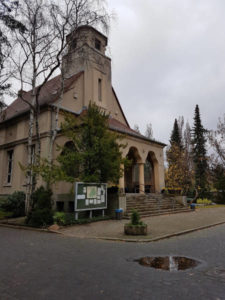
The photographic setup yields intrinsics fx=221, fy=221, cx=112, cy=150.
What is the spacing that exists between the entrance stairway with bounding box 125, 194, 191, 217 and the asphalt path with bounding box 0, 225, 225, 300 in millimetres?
7427

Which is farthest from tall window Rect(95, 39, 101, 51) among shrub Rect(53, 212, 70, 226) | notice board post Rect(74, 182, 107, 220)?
shrub Rect(53, 212, 70, 226)

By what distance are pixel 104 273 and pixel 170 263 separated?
5.44ft

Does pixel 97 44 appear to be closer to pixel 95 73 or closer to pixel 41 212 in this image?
pixel 95 73

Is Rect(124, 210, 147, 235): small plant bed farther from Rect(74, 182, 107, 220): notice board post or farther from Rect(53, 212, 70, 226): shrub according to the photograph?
Rect(74, 182, 107, 220): notice board post

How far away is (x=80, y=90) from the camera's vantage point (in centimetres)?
2120

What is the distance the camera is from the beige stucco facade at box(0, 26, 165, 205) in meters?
17.1

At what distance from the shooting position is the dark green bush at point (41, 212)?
10867 millimetres

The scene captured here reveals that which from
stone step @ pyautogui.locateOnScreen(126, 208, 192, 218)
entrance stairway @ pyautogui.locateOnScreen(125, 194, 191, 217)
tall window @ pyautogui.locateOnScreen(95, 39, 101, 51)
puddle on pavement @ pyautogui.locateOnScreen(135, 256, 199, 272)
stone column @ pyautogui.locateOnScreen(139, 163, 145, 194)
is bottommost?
puddle on pavement @ pyautogui.locateOnScreen(135, 256, 199, 272)

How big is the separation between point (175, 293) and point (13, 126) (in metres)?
20.2

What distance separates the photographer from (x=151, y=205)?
635 inches

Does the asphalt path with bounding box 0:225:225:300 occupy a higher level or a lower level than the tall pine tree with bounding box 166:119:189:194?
lower

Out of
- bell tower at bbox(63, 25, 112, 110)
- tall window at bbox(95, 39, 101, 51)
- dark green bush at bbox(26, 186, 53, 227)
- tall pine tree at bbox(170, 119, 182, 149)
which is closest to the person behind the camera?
dark green bush at bbox(26, 186, 53, 227)

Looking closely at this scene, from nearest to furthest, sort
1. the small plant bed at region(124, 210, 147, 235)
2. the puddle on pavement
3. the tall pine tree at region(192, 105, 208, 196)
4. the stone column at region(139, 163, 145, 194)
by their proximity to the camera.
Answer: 1. the puddle on pavement
2. the small plant bed at region(124, 210, 147, 235)
3. the stone column at region(139, 163, 145, 194)
4. the tall pine tree at region(192, 105, 208, 196)

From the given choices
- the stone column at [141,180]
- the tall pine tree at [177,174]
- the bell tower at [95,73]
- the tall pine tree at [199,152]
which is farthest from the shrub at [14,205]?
the tall pine tree at [199,152]
